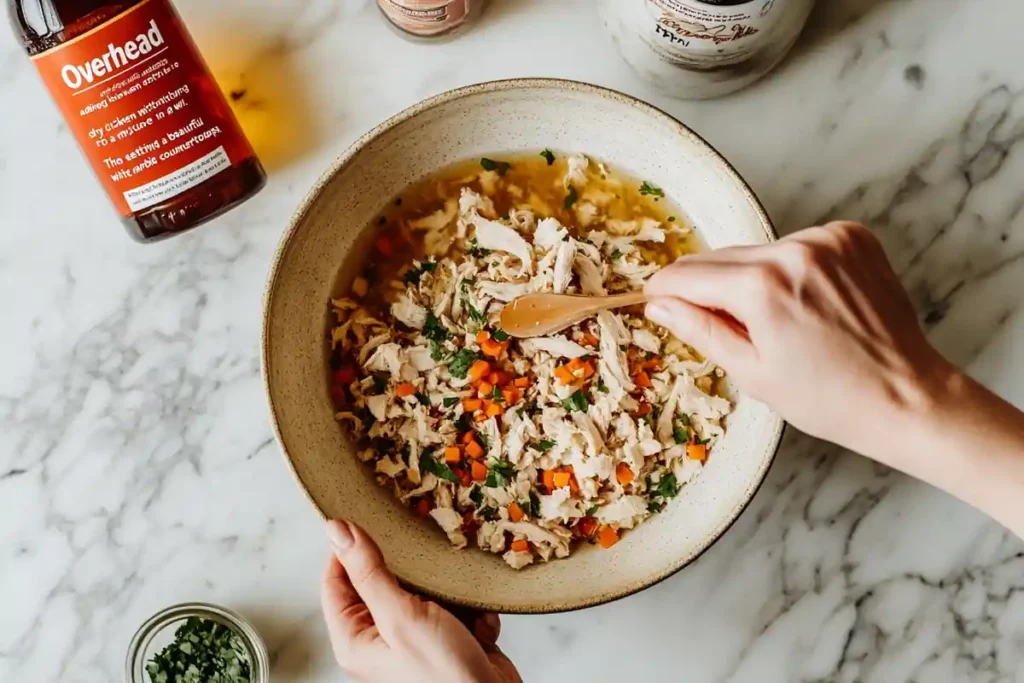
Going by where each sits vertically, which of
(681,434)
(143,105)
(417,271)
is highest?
(143,105)

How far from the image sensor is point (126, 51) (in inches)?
41.3

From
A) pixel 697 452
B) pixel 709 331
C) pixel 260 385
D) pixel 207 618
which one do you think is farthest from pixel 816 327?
pixel 207 618

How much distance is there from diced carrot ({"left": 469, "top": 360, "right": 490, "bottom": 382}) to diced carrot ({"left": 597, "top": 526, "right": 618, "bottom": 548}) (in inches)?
10.4

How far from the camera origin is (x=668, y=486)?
1.17 m

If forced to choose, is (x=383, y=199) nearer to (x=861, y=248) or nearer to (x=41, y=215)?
(x=41, y=215)

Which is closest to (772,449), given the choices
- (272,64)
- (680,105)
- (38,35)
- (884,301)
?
(884,301)

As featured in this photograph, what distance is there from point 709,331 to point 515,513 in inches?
16.6

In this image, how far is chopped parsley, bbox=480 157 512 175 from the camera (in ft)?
3.97

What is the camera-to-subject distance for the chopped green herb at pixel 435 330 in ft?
3.94

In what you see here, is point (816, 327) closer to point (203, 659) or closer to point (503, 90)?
point (503, 90)

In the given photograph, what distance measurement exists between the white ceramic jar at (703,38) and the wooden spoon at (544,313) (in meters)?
0.30

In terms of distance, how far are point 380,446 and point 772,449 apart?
52 centimetres

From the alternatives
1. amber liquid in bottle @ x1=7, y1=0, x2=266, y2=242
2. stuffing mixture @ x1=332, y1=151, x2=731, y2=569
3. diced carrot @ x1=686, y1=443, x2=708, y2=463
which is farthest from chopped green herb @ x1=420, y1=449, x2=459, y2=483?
amber liquid in bottle @ x1=7, y1=0, x2=266, y2=242

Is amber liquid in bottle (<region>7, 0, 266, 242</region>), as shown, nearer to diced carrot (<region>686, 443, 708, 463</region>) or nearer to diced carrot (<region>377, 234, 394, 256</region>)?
diced carrot (<region>377, 234, 394, 256</region>)
